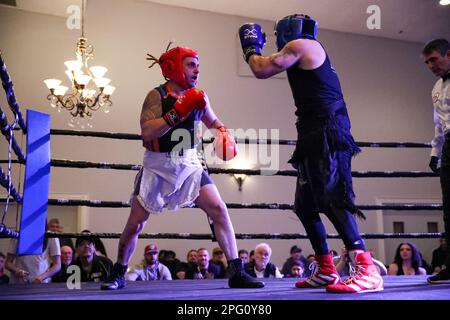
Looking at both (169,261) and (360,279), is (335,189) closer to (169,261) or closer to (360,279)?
(360,279)

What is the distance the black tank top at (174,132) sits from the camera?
2.29m

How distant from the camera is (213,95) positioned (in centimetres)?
754

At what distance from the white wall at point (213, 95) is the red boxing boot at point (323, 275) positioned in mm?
4646

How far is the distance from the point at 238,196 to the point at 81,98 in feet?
9.54

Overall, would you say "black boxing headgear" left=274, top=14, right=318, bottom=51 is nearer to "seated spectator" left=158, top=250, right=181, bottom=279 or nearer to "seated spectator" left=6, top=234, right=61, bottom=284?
"seated spectator" left=6, top=234, right=61, bottom=284

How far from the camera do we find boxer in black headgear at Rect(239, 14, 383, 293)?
196 cm

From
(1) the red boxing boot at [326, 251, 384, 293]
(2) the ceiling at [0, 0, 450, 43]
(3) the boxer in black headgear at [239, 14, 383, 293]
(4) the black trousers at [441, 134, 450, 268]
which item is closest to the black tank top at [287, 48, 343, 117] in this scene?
(3) the boxer in black headgear at [239, 14, 383, 293]

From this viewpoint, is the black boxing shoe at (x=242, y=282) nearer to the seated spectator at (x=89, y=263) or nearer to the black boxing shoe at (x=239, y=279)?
the black boxing shoe at (x=239, y=279)

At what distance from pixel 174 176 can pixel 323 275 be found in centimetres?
80

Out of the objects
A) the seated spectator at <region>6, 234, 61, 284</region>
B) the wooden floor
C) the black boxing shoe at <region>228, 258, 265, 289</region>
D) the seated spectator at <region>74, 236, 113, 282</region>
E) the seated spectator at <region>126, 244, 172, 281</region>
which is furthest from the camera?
the seated spectator at <region>126, 244, 172, 281</region>

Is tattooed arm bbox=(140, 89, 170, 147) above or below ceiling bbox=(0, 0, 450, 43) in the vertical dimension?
below

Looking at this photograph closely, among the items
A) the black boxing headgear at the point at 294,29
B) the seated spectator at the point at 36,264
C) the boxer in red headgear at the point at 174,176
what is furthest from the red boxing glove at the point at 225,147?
the seated spectator at the point at 36,264

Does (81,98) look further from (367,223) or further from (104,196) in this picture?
(367,223)

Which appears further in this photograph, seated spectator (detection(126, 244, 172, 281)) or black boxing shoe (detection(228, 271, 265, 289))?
seated spectator (detection(126, 244, 172, 281))
